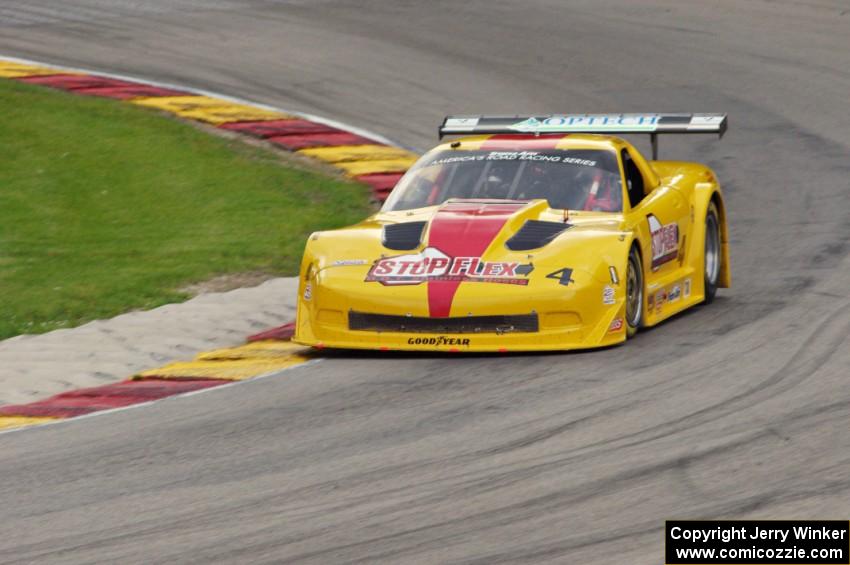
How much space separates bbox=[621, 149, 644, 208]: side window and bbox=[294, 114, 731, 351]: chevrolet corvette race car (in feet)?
0.04

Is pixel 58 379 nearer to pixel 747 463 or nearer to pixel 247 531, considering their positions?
pixel 247 531

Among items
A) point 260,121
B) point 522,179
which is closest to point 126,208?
point 260,121

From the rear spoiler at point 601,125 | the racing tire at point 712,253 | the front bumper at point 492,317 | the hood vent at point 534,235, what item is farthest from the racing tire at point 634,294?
the rear spoiler at point 601,125

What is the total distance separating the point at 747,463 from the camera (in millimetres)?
6863

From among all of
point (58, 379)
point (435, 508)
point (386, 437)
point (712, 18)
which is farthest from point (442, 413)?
point (712, 18)

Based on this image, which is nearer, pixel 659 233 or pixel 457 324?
pixel 457 324

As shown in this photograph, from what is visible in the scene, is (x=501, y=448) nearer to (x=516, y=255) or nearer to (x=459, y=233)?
(x=516, y=255)

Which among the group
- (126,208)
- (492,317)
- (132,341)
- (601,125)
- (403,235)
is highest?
(601,125)

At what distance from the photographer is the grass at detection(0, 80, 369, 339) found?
39.7 ft

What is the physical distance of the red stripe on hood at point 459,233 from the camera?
374 inches

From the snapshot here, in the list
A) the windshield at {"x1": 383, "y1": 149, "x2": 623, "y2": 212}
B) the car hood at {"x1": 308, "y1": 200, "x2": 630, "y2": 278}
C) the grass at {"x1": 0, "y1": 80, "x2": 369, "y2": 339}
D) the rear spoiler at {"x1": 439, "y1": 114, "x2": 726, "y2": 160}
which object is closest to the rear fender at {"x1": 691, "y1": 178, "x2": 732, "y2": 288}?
the rear spoiler at {"x1": 439, "y1": 114, "x2": 726, "y2": 160}

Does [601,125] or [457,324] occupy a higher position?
[601,125]

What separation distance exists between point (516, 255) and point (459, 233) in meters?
0.42

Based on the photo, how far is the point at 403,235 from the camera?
1009 cm
